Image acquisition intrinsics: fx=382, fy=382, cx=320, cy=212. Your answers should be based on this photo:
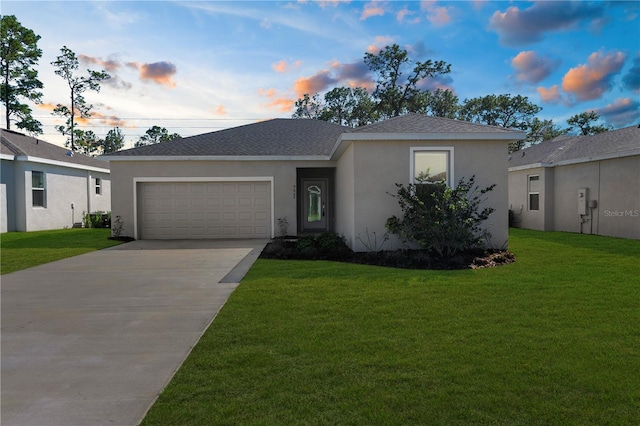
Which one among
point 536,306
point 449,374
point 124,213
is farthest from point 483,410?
point 124,213

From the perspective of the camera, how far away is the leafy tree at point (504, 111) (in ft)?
124

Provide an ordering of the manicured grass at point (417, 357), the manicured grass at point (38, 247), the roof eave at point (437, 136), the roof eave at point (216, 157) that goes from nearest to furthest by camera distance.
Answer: the manicured grass at point (417, 357)
the manicured grass at point (38, 247)
the roof eave at point (437, 136)
the roof eave at point (216, 157)

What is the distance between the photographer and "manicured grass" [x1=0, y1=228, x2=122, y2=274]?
912 cm

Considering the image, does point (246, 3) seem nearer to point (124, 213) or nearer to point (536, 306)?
point (124, 213)

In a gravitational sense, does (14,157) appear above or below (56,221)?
above

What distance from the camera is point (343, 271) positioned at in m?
7.63

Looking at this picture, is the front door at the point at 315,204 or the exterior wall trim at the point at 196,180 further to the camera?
the front door at the point at 315,204

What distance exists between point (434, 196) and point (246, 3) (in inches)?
323

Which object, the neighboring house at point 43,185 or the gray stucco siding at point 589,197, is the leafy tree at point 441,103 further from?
the neighboring house at point 43,185

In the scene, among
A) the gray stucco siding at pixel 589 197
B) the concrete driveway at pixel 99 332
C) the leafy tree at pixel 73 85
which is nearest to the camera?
the concrete driveway at pixel 99 332

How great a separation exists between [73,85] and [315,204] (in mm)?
27266

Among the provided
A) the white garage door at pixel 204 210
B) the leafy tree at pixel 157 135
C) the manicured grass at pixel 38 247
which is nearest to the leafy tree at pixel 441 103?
the white garage door at pixel 204 210

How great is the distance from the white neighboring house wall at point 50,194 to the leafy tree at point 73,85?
1406 centimetres

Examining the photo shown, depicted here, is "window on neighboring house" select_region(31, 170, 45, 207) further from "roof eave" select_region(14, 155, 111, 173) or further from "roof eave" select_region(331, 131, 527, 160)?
"roof eave" select_region(331, 131, 527, 160)
